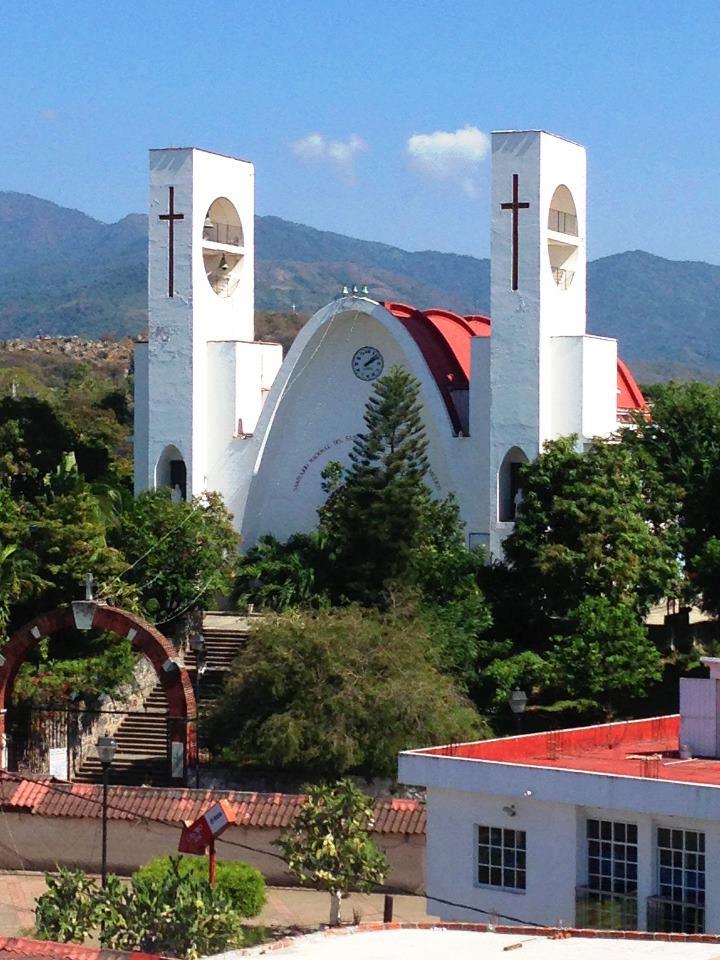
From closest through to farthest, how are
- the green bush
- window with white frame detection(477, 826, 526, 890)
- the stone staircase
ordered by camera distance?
1. window with white frame detection(477, 826, 526, 890)
2. the green bush
3. the stone staircase

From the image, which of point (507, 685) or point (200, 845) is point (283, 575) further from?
point (200, 845)

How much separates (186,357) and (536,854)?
17.7 m

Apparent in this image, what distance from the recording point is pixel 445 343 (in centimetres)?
3403

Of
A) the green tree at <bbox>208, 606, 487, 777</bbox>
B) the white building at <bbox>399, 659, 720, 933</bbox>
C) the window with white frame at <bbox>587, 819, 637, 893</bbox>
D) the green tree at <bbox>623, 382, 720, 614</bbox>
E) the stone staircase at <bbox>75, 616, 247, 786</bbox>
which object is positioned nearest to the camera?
the white building at <bbox>399, 659, 720, 933</bbox>

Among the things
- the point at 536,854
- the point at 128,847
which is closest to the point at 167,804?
the point at 128,847

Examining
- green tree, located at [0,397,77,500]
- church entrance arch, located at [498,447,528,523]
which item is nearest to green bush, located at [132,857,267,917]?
church entrance arch, located at [498,447,528,523]

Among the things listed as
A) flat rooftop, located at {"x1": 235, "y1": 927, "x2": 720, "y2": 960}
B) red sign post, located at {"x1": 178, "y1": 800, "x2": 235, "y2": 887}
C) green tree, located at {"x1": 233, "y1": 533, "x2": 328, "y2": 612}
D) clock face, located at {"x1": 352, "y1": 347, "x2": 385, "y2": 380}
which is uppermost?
clock face, located at {"x1": 352, "y1": 347, "x2": 385, "y2": 380}

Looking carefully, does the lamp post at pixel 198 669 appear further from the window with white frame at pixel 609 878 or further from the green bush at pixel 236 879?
the window with white frame at pixel 609 878

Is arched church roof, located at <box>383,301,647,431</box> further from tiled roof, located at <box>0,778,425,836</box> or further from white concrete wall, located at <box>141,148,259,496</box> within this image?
tiled roof, located at <box>0,778,425,836</box>

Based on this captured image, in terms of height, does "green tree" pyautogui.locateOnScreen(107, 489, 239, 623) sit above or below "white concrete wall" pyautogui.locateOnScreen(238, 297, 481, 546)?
below

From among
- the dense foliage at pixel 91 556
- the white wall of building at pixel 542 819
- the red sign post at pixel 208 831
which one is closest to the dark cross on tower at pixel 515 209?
the dense foliage at pixel 91 556

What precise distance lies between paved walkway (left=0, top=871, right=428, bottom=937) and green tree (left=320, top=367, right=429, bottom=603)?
7589 millimetres

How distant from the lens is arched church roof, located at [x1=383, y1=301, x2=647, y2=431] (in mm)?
33438

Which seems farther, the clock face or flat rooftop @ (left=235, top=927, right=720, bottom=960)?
the clock face
